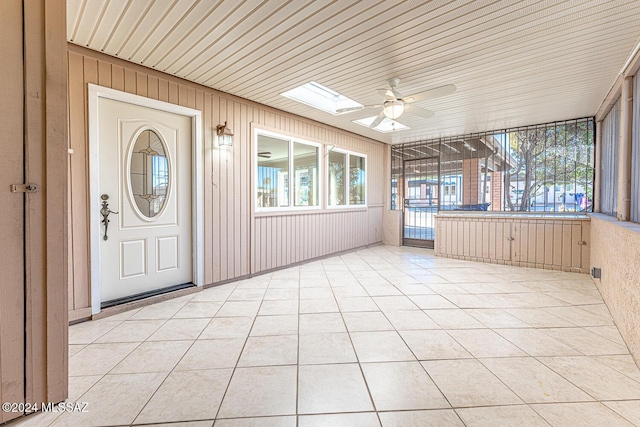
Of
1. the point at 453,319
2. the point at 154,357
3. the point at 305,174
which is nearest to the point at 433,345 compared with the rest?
the point at 453,319

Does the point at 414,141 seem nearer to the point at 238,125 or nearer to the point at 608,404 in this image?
the point at 238,125

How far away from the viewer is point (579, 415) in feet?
4.89

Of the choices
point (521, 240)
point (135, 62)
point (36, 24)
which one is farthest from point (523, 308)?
point (135, 62)

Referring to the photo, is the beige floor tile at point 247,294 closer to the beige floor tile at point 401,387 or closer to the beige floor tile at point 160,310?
the beige floor tile at point 160,310

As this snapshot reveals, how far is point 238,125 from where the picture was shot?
4.07 m

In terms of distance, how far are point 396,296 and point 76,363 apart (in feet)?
10.0

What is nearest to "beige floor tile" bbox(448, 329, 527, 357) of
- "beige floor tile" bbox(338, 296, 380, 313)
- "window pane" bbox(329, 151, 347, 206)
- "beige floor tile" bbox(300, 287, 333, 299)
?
"beige floor tile" bbox(338, 296, 380, 313)

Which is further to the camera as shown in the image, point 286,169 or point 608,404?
point 286,169

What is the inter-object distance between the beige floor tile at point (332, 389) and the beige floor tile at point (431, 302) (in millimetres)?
1474

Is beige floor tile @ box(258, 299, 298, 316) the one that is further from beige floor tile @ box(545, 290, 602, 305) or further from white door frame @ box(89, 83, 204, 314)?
beige floor tile @ box(545, 290, 602, 305)

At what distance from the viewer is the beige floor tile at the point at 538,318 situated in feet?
8.51

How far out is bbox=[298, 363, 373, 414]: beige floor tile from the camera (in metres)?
1.56

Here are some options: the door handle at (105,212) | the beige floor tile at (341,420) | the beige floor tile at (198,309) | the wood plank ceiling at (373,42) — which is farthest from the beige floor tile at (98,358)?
the wood plank ceiling at (373,42)

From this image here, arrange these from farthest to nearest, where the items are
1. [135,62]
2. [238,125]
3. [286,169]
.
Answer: [286,169] < [238,125] < [135,62]
